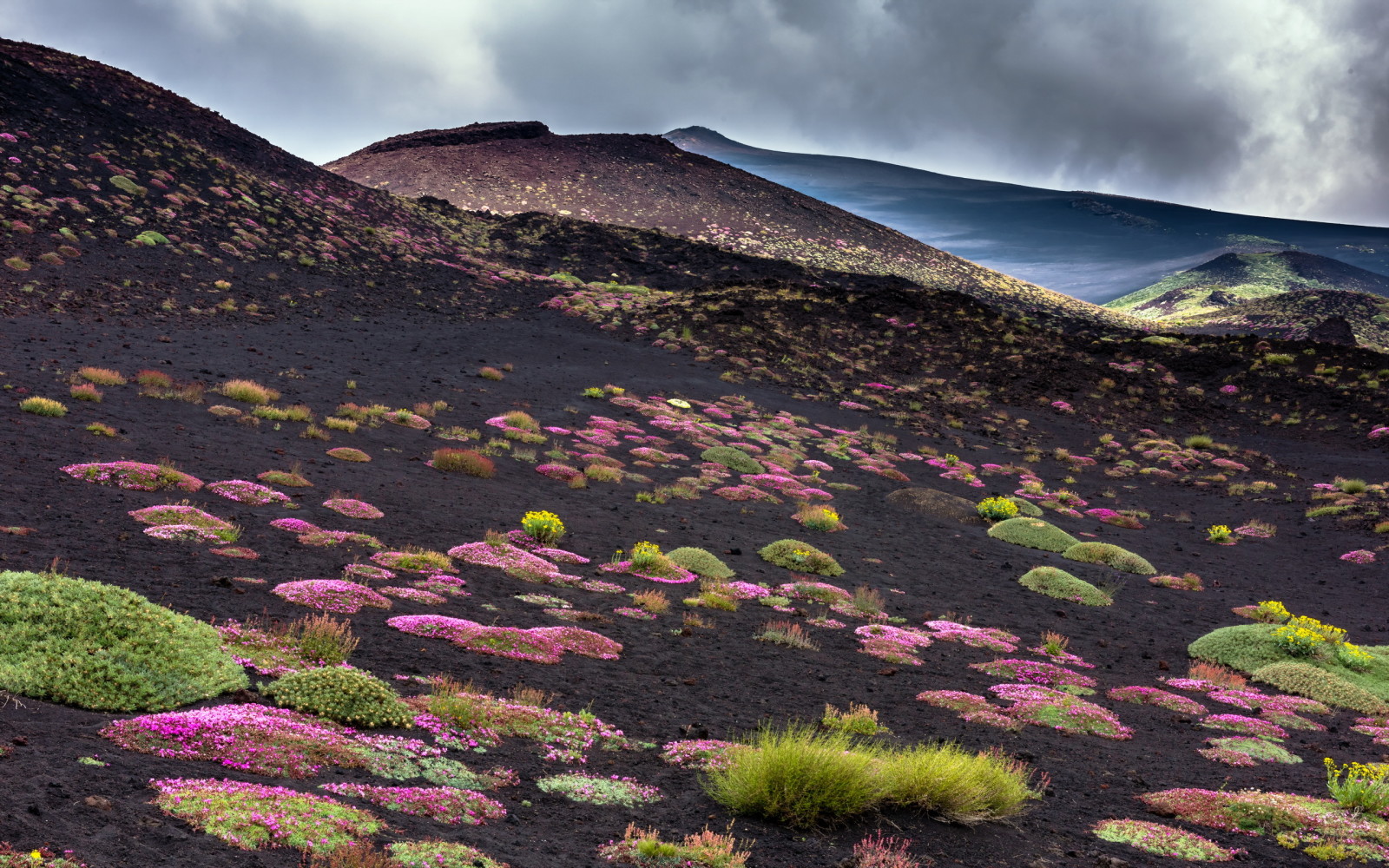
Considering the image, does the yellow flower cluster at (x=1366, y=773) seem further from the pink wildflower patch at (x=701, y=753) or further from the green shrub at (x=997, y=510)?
the green shrub at (x=997, y=510)

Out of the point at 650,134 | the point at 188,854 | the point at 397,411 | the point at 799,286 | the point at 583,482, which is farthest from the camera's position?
the point at 650,134

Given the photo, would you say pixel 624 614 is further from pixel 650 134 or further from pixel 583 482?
pixel 650 134

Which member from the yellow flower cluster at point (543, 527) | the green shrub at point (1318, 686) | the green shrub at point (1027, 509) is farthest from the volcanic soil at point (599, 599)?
the green shrub at point (1027, 509)

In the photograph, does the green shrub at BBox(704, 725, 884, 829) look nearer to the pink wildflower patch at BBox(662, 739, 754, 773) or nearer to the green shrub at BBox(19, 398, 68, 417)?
the pink wildflower patch at BBox(662, 739, 754, 773)

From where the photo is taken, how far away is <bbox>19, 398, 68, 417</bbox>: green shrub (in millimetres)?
17141

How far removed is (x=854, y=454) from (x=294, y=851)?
105ft

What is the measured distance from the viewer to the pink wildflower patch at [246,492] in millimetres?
14891

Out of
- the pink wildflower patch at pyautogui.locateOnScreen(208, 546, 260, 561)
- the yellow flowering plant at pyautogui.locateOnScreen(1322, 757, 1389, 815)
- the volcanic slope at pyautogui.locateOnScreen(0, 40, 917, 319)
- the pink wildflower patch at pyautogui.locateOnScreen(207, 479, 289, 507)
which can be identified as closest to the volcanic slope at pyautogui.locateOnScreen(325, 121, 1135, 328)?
the volcanic slope at pyautogui.locateOnScreen(0, 40, 917, 319)

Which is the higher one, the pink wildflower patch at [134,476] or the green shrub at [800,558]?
the pink wildflower patch at [134,476]

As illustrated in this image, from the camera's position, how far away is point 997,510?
92.3ft

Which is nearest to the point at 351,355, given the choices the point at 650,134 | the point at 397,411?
the point at 397,411

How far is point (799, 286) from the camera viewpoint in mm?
62594

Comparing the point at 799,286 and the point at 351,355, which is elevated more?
the point at 799,286

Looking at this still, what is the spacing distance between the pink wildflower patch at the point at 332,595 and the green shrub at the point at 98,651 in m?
2.89
